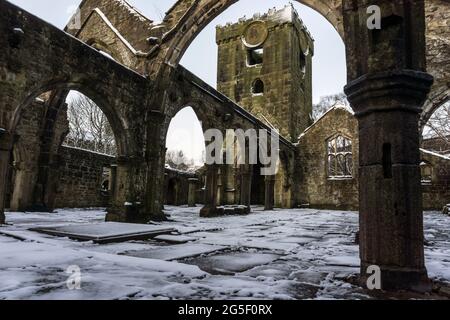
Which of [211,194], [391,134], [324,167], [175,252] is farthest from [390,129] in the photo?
[324,167]

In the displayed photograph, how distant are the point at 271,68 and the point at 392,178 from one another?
22.0m

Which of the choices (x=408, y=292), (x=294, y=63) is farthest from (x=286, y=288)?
(x=294, y=63)

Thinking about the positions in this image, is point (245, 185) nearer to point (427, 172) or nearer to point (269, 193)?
point (269, 193)

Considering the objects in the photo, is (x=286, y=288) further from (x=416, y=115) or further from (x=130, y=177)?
(x=130, y=177)

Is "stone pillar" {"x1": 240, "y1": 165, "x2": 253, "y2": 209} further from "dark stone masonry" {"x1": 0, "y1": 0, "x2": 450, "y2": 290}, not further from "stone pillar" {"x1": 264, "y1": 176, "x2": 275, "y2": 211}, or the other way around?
"stone pillar" {"x1": 264, "y1": 176, "x2": 275, "y2": 211}

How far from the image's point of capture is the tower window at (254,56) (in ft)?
81.4

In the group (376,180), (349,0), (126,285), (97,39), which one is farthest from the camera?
(97,39)

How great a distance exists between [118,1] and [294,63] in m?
15.0

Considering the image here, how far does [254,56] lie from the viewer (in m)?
25.4

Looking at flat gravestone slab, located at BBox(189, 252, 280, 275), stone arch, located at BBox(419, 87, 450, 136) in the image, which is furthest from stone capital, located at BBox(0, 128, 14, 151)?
stone arch, located at BBox(419, 87, 450, 136)

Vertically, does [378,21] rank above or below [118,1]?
below

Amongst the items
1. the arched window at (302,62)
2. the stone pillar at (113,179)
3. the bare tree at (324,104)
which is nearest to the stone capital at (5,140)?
the stone pillar at (113,179)

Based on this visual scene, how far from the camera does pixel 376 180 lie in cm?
235

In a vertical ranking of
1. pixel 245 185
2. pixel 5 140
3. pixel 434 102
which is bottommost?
pixel 245 185
